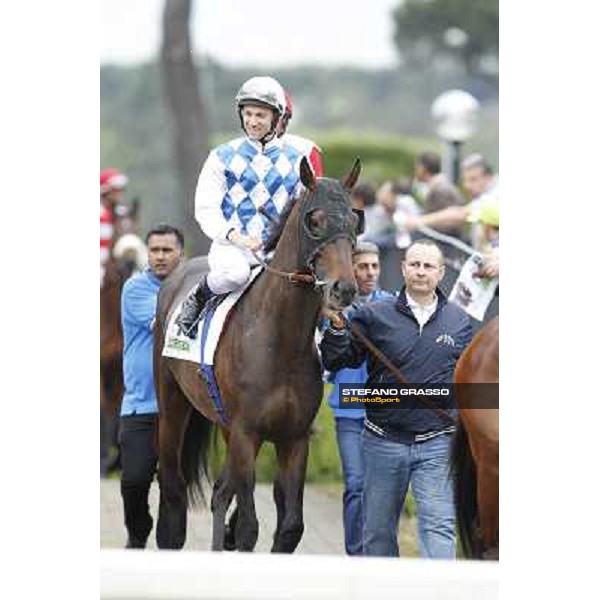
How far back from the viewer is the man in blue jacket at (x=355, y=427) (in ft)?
22.1

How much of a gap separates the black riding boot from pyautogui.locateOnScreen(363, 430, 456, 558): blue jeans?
2.69 ft

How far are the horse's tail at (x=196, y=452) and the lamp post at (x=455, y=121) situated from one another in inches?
55.3

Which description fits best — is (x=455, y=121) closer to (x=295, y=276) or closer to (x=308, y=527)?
(x=295, y=276)

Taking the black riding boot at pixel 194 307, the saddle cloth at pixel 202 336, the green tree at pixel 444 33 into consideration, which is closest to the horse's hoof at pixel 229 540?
the saddle cloth at pixel 202 336

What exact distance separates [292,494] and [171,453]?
2.59 ft

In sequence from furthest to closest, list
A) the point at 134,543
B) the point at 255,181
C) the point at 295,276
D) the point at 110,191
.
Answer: the point at 110,191, the point at 134,543, the point at 255,181, the point at 295,276

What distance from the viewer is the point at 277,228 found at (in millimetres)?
6574

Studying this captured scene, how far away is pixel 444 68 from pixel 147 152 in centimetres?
172

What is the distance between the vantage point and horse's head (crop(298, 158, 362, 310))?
6145 mm

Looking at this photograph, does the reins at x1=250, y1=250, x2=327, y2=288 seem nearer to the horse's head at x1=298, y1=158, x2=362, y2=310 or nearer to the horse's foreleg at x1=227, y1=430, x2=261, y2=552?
the horse's head at x1=298, y1=158, x2=362, y2=310

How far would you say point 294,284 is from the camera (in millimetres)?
6453

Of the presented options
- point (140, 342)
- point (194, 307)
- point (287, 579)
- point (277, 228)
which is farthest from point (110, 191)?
point (287, 579)
